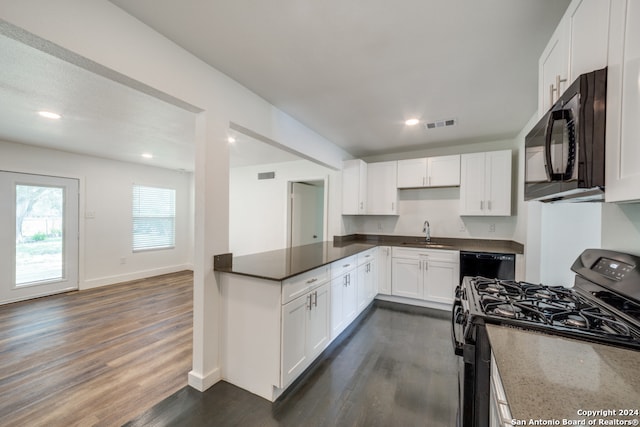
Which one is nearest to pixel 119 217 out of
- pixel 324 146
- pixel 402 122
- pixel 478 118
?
pixel 324 146

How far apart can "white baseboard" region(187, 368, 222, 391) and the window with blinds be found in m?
4.37

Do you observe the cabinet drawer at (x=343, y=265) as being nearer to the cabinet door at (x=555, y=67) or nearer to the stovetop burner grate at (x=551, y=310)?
the stovetop burner grate at (x=551, y=310)

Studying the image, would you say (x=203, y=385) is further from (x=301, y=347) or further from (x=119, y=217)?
(x=119, y=217)

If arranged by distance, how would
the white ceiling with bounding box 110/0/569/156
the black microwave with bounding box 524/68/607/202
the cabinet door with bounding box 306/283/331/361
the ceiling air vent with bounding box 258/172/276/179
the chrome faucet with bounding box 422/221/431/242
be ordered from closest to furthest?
the black microwave with bounding box 524/68/607/202
the white ceiling with bounding box 110/0/569/156
the cabinet door with bounding box 306/283/331/361
the chrome faucet with bounding box 422/221/431/242
the ceiling air vent with bounding box 258/172/276/179

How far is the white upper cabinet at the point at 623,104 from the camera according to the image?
2.51 ft

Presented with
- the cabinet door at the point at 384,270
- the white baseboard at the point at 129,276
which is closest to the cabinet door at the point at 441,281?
the cabinet door at the point at 384,270

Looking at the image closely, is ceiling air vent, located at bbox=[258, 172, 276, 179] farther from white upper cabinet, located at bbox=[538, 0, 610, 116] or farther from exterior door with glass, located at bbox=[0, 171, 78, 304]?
white upper cabinet, located at bbox=[538, 0, 610, 116]

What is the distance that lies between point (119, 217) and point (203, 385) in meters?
4.54

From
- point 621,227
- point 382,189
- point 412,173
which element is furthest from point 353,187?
point 621,227

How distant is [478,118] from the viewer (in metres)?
2.83

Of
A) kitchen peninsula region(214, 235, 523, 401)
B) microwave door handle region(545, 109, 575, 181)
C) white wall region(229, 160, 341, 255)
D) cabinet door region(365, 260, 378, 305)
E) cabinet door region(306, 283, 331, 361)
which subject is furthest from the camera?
white wall region(229, 160, 341, 255)

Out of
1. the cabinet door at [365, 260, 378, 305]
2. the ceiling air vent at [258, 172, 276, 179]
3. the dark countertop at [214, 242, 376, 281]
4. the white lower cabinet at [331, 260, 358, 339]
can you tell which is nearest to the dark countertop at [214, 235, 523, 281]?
the dark countertop at [214, 242, 376, 281]

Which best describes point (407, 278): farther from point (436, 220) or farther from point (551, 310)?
point (551, 310)

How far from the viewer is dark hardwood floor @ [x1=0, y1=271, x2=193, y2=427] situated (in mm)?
1716
